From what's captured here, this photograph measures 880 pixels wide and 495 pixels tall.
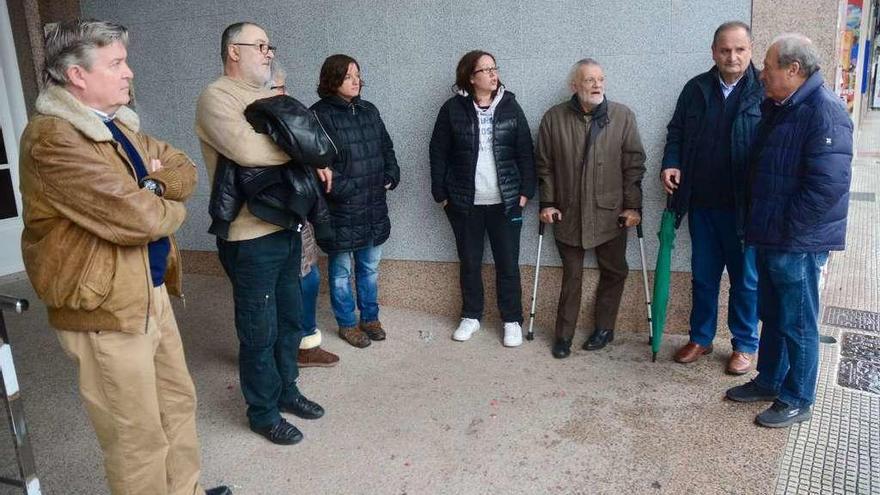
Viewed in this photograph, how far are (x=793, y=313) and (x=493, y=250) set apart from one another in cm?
183

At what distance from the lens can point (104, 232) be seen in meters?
2.00

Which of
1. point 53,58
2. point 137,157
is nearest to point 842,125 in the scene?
point 137,157

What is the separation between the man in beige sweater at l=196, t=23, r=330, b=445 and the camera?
110 inches

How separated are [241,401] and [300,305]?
0.76m

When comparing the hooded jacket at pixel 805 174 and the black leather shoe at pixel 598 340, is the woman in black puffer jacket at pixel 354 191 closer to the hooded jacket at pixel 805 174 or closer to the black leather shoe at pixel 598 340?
the black leather shoe at pixel 598 340

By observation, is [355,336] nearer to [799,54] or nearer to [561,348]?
[561,348]

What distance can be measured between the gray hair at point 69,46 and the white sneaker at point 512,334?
2957 millimetres

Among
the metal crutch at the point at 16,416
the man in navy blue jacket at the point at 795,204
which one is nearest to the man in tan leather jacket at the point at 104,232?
the metal crutch at the point at 16,416

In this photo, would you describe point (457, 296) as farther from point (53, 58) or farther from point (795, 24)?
point (53, 58)

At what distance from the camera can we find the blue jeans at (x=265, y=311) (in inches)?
117

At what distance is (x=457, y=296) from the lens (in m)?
4.87

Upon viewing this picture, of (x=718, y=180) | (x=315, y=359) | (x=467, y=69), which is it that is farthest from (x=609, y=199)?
(x=315, y=359)

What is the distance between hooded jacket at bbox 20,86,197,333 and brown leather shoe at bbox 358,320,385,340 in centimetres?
239

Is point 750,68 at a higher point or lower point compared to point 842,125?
higher
